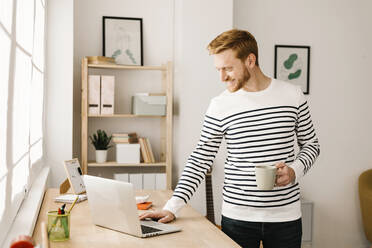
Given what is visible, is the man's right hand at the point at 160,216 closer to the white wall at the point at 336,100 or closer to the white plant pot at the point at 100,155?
the white plant pot at the point at 100,155

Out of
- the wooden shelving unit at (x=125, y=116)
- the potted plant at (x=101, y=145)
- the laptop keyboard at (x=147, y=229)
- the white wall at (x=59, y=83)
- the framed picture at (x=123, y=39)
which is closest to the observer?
the laptop keyboard at (x=147, y=229)

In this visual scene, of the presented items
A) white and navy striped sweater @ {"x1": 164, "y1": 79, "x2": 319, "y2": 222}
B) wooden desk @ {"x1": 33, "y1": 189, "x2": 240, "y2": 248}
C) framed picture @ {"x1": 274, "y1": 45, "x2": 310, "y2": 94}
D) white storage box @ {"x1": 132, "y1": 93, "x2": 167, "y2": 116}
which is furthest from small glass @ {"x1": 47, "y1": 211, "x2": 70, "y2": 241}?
framed picture @ {"x1": 274, "y1": 45, "x2": 310, "y2": 94}

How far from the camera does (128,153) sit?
11.6ft

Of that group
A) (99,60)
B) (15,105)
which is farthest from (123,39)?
(15,105)

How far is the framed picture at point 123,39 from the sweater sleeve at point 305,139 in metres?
2.14

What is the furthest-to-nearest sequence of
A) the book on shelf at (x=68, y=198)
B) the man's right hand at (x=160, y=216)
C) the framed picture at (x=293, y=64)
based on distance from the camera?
the framed picture at (x=293, y=64) → the book on shelf at (x=68, y=198) → the man's right hand at (x=160, y=216)

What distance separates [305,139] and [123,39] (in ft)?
7.44

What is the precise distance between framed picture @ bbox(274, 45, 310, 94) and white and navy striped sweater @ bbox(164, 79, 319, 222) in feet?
7.28

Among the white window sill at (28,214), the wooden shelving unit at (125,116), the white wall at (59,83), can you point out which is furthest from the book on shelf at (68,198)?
the wooden shelving unit at (125,116)

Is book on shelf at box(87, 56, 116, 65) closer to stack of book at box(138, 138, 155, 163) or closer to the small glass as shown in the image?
stack of book at box(138, 138, 155, 163)

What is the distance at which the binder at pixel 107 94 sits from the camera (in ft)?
11.4

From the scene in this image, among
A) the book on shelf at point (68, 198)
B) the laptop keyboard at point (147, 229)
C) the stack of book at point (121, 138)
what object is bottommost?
the book on shelf at point (68, 198)

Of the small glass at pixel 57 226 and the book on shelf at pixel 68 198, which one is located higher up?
the small glass at pixel 57 226

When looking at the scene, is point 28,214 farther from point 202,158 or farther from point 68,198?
point 202,158
